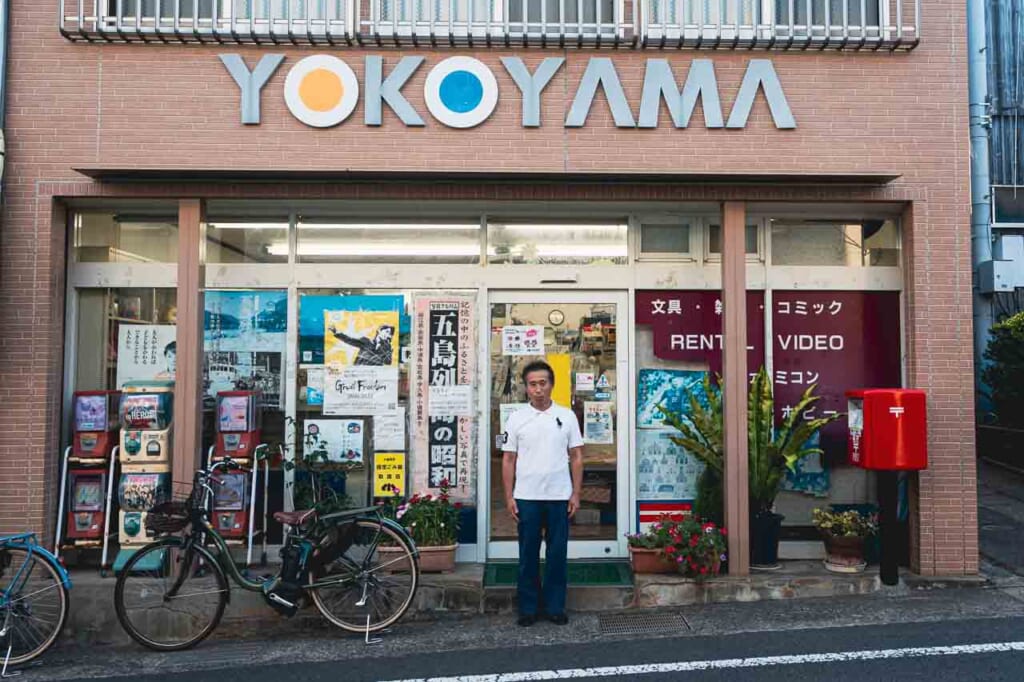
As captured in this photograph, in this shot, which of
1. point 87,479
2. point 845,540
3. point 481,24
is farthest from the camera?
point 481,24

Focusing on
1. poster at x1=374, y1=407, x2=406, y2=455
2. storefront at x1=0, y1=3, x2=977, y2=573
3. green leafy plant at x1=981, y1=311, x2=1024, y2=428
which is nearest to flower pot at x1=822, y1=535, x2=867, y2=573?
storefront at x1=0, y1=3, x2=977, y2=573

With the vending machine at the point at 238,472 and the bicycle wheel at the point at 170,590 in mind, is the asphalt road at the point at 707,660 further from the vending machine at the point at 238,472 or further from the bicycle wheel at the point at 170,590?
the vending machine at the point at 238,472

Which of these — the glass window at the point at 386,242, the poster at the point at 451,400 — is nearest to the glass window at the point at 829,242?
the glass window at the point at 386,242

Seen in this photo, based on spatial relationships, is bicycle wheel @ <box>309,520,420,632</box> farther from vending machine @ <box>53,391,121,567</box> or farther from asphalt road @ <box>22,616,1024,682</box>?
vending machine @ <box>53,391,121,567</box>

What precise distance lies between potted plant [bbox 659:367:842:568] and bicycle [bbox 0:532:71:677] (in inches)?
198

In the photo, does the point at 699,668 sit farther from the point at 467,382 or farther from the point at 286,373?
the point at 286,373

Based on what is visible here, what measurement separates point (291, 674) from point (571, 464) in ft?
8.29

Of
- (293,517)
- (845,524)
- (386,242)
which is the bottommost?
(845,524)

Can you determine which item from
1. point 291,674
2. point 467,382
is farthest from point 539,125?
point 291,674

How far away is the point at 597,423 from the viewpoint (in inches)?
313

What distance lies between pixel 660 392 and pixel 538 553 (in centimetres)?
240

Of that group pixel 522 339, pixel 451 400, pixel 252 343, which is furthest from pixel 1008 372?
pixel 252 343

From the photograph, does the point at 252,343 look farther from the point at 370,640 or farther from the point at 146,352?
the point at 370,640

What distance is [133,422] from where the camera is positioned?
7.19m
